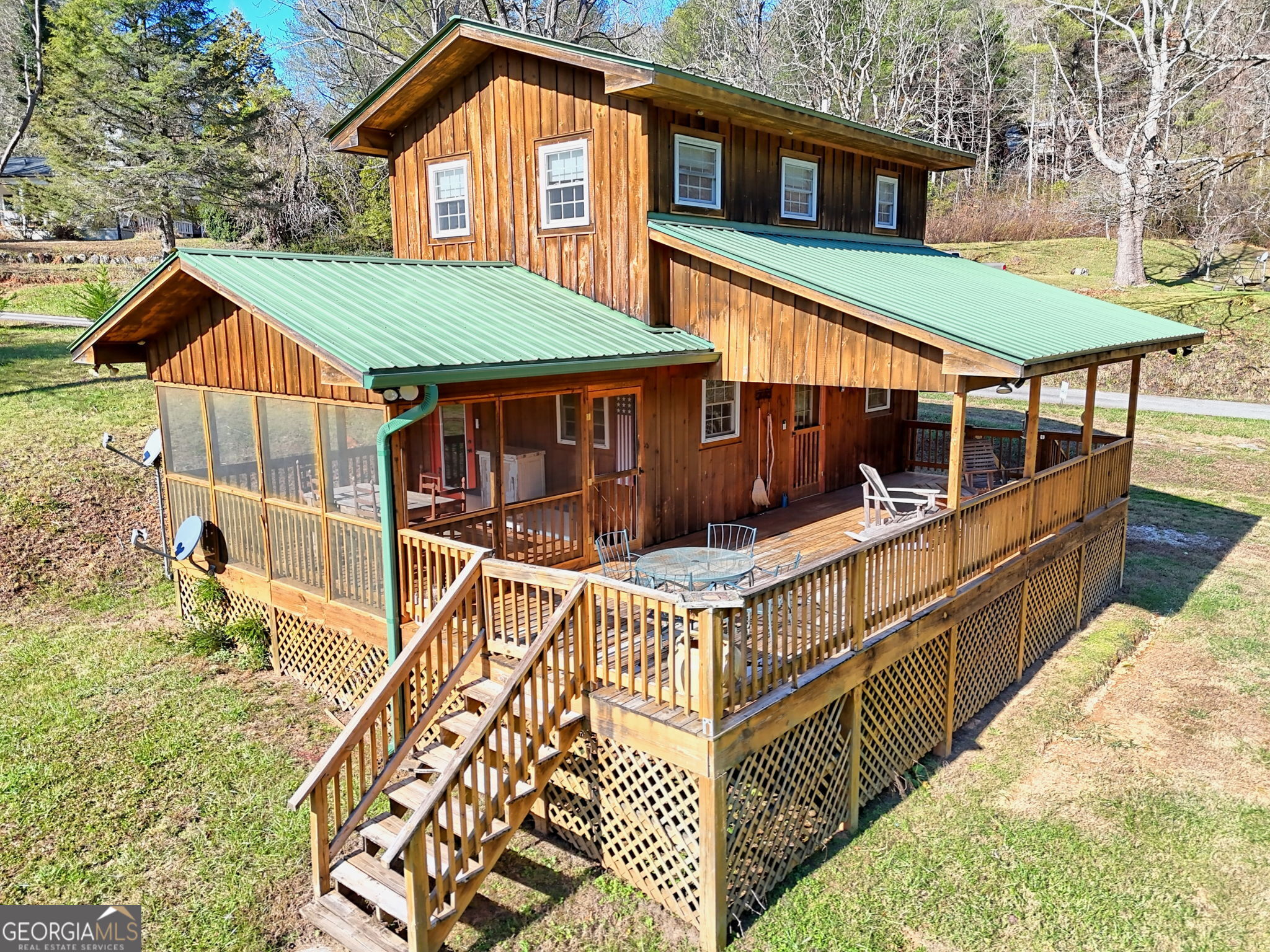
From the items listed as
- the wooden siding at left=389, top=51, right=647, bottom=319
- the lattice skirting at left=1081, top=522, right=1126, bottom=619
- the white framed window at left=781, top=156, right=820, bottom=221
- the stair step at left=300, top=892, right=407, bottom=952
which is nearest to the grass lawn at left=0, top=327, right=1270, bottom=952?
the stair step at left=300, top=892, right=407, bottom=952

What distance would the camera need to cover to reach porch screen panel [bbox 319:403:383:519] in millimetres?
8156

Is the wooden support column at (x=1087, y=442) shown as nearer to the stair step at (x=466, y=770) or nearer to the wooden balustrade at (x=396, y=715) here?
the wooden balustrade at (x=396, y=715)

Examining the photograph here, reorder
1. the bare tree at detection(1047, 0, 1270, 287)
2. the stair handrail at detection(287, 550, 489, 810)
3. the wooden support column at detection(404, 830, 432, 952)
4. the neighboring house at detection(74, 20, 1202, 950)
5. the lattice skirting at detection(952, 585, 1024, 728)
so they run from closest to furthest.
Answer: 1. the wooden support column at detection(404, 830, 432, 952)
2. the stair handrail at detection(287, 550, 489, 810)
3. the neighboring house at detection(74, 20, 1202, 950)
4. the lattice skirting at detection(952, 585, 1024, 728)
5. the bare tree at detection(1047, 0, 1270, 287)

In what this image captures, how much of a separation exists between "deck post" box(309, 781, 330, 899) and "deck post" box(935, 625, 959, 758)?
570 cm

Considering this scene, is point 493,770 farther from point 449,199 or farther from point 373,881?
point 449,199

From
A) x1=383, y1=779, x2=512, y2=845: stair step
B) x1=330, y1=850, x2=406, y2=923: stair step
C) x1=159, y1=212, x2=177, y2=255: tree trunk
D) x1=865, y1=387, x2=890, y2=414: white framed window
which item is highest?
x1=159, y1=212, x2=177, y2=255: tree trunk

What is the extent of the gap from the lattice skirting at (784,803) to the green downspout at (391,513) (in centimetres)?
335

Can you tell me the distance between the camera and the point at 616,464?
33.9 ft

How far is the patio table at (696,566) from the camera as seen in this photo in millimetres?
7398

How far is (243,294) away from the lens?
7.55 meters

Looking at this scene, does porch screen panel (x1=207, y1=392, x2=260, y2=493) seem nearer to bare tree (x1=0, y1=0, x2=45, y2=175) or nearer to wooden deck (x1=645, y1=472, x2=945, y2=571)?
wooden deck (x1=645, y1=472, x2=945, y2=571)

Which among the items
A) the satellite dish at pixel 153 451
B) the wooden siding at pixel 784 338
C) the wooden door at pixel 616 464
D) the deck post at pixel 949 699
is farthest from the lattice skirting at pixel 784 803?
the satellite dish at pixel 153 451

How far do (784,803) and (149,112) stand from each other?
35.8m

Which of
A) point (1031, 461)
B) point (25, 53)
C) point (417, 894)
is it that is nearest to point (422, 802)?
point (417, 894)
